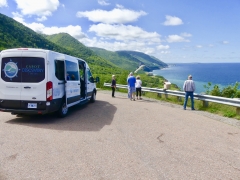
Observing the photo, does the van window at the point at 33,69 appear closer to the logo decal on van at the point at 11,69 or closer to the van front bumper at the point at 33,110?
the logo decal on van at the point at 11,69

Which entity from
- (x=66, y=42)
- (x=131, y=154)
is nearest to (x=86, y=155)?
(x=131, y=154)

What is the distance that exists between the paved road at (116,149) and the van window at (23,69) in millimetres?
1472

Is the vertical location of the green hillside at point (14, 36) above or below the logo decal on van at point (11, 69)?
above

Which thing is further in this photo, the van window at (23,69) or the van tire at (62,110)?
the van tire at (62,110)

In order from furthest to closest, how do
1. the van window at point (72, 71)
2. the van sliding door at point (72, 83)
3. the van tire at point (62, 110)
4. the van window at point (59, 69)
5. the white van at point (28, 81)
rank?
the van window at point (72, 71), the van sliding door at point (72, 83), the van tire at point (62, 110), the van window at point (59, 69), the white van at point (28, 81)

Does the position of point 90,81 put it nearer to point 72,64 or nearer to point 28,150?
point 72,64

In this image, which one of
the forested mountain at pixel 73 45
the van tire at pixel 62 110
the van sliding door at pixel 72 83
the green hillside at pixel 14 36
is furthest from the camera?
the forested mountain at pixel 73 45

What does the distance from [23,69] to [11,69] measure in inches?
17.1

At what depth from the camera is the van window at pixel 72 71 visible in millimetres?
9105

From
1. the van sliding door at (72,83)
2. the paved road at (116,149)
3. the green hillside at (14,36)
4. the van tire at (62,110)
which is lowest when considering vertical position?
the paved road at (116,149)

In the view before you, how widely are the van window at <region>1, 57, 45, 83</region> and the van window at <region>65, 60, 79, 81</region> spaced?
4.99 feet

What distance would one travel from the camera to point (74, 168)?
4195 millimetres

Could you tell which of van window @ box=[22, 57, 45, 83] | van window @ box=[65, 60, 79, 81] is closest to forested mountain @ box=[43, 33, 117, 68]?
van window @ box=[65, 60, 79, 81]

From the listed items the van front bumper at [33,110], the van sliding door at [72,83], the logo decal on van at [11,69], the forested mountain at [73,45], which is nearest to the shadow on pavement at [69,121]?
the van front bumper at [33,110]
